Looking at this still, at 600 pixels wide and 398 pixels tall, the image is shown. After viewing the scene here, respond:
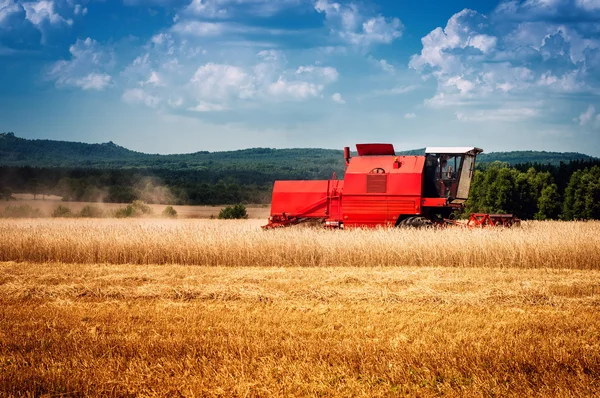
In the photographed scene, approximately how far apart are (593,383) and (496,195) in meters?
41.3

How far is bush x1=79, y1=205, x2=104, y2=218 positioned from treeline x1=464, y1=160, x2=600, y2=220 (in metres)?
25.8

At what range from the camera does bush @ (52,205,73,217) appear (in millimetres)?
38000

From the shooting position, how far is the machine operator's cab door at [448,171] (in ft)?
55.2

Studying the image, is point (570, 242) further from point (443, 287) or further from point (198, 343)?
point (198, 343)

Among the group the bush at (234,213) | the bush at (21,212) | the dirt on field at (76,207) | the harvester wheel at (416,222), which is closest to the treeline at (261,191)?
the dirt on field at (76,207)

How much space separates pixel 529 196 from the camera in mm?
47094

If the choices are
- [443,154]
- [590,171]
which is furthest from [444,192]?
[590,171]

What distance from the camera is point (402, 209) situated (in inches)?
659

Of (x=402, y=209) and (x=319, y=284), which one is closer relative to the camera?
(x=319, y=284)

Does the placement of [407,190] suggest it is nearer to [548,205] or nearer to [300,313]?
[300,313]

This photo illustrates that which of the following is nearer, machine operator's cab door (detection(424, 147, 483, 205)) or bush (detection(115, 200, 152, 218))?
machine operator's cab door (detection(424, 147, 483, 205))

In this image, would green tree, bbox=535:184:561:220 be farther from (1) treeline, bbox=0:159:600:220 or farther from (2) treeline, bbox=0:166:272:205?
(2) treeline, bbox=0:166:272:205

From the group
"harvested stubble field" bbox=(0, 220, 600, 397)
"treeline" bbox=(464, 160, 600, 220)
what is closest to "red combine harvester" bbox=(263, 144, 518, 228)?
"harvested stubble field" bbox=(0, 220, 600, 397)

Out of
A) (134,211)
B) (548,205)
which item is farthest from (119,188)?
(548,205)
